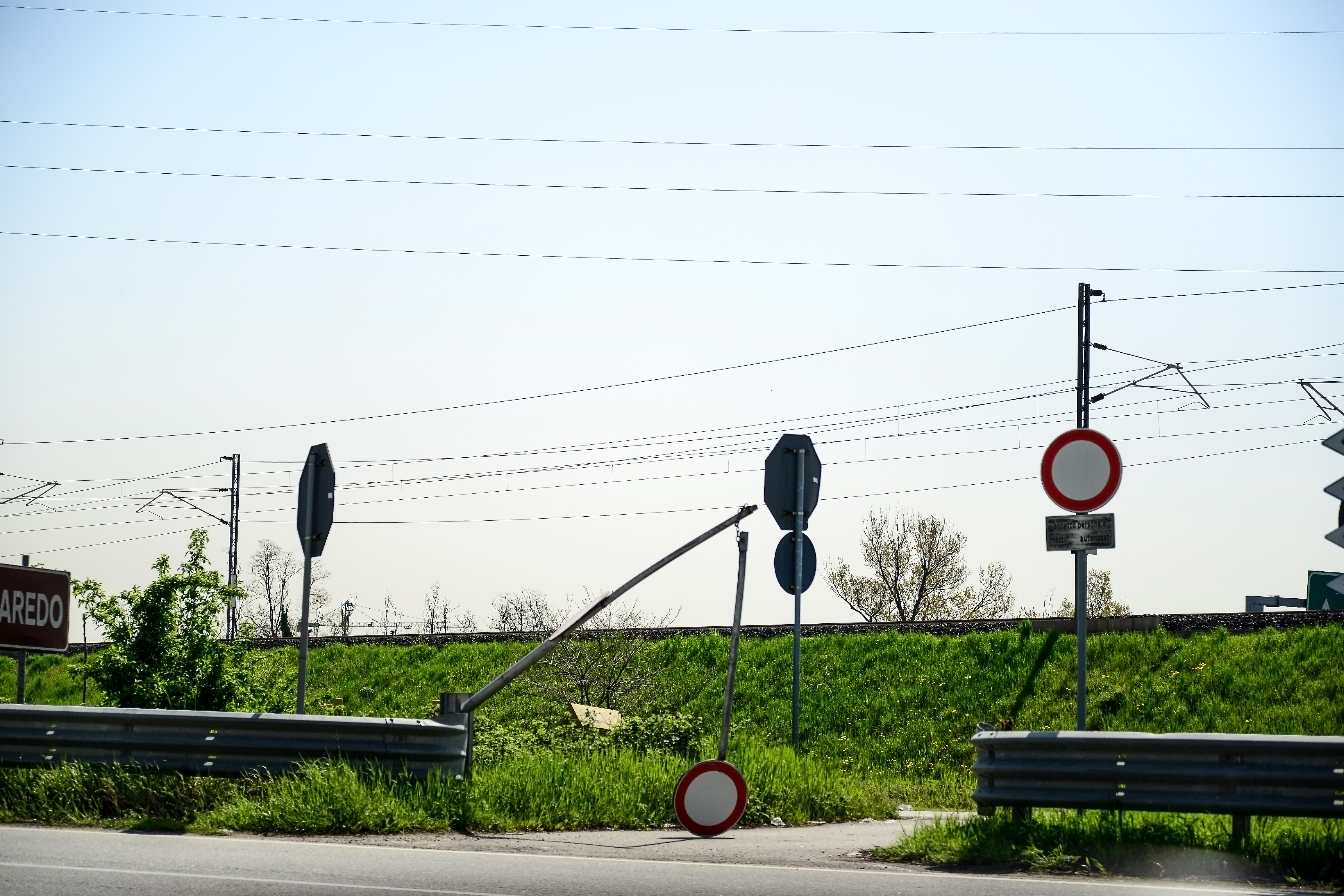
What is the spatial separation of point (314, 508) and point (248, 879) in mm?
3751

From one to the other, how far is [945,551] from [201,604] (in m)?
52.5

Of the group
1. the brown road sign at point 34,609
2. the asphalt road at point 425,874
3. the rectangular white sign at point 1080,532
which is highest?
the rectangular white sign at point 1080,532

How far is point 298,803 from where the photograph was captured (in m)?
8.78

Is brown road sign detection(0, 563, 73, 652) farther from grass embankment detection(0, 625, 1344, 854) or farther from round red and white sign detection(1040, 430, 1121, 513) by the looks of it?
round red and white sign detection(1040, 430, 1121, 513)

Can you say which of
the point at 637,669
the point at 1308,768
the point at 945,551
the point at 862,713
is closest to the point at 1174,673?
the point at 862,713

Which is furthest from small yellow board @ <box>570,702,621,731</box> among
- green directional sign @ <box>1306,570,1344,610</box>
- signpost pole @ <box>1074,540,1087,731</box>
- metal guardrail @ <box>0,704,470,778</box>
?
green directional sign @ <box>1306,570,1344,610</box>

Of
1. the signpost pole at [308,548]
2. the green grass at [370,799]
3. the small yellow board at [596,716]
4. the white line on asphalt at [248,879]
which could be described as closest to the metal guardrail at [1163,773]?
the green grass at [370,799]

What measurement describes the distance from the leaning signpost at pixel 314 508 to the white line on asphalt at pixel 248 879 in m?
2.84

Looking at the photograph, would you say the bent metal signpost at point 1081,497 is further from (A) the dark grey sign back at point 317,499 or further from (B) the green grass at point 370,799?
(A) the dark grey sign back at point 317,499

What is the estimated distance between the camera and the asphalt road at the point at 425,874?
6609 millimetres

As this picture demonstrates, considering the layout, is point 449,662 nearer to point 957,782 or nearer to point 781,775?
point 957,782

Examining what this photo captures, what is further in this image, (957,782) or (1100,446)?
(957,782)

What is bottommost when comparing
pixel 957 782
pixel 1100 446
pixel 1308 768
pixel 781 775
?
pixel 957 782

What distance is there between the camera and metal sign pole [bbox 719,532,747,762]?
8.97 metres
